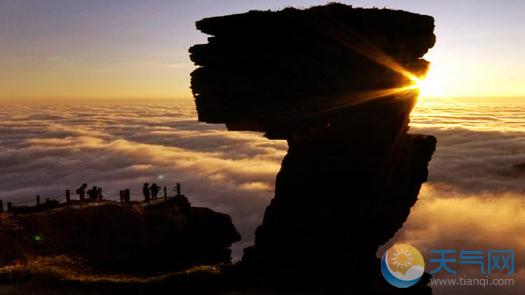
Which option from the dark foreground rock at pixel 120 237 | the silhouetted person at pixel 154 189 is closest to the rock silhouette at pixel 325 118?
the dark foreground rock at pixel 120 237

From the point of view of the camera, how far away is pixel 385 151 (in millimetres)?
16750

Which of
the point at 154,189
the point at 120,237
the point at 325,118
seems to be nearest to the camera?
the point at 325,118

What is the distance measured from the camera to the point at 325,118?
15.8 meters

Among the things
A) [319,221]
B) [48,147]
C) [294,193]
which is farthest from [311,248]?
[48,147]

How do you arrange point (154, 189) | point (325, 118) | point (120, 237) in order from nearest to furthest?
point (325, 118), point (120, 237), point (154, 189)

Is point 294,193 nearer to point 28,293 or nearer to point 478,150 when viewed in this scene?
point 28,293

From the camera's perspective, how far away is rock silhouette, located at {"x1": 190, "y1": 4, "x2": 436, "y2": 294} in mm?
15000

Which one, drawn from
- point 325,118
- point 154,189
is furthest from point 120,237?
point 325,118

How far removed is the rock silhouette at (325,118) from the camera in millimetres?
15000

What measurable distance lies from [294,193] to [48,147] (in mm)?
201417

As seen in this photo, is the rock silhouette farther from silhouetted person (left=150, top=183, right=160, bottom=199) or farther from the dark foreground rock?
silhouetted person (left=150, top=183, right=160, bottom=199)

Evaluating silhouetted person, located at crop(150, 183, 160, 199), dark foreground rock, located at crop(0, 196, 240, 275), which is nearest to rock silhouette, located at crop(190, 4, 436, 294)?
dark foreground rock, located at crop(0, 196, 240, 275)

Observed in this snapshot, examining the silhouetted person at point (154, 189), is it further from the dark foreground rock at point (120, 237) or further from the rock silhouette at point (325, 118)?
the rock silhouette at point (325, 118)

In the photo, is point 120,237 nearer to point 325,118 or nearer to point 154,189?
point 154,189
